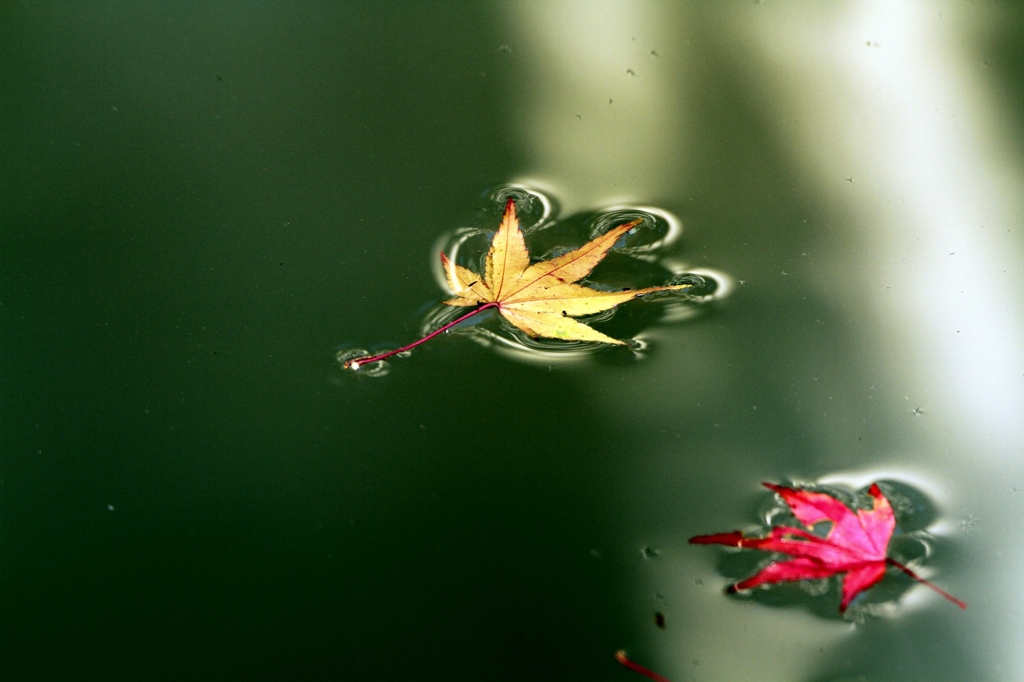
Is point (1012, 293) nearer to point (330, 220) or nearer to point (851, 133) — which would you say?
A: point (851, 133)

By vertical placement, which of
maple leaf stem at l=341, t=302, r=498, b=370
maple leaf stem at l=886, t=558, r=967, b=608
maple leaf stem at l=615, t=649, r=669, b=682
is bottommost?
maple leaf stem at l=615, t=649, r=669, b=682

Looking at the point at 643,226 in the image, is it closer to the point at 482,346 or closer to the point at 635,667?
the point at 482,346

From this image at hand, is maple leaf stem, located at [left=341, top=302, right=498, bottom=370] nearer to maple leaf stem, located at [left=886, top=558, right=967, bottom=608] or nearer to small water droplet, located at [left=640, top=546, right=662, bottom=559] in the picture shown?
small water droplet, located at [left=640, top=546, right=662, bottom=559]

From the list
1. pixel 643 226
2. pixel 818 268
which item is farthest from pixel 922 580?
pixel 643 226

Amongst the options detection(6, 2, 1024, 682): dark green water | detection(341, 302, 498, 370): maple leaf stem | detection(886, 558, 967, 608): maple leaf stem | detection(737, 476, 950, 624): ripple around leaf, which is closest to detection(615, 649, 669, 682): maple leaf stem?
detection(6, 2, 1024, 682): dark green water

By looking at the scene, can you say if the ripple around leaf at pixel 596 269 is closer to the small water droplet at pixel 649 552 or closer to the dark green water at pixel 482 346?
the dark green water at pixel 482 346

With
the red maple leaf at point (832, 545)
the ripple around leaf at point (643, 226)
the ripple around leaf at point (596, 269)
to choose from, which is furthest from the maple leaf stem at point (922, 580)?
the ripple around leaf at point (643, 226)
